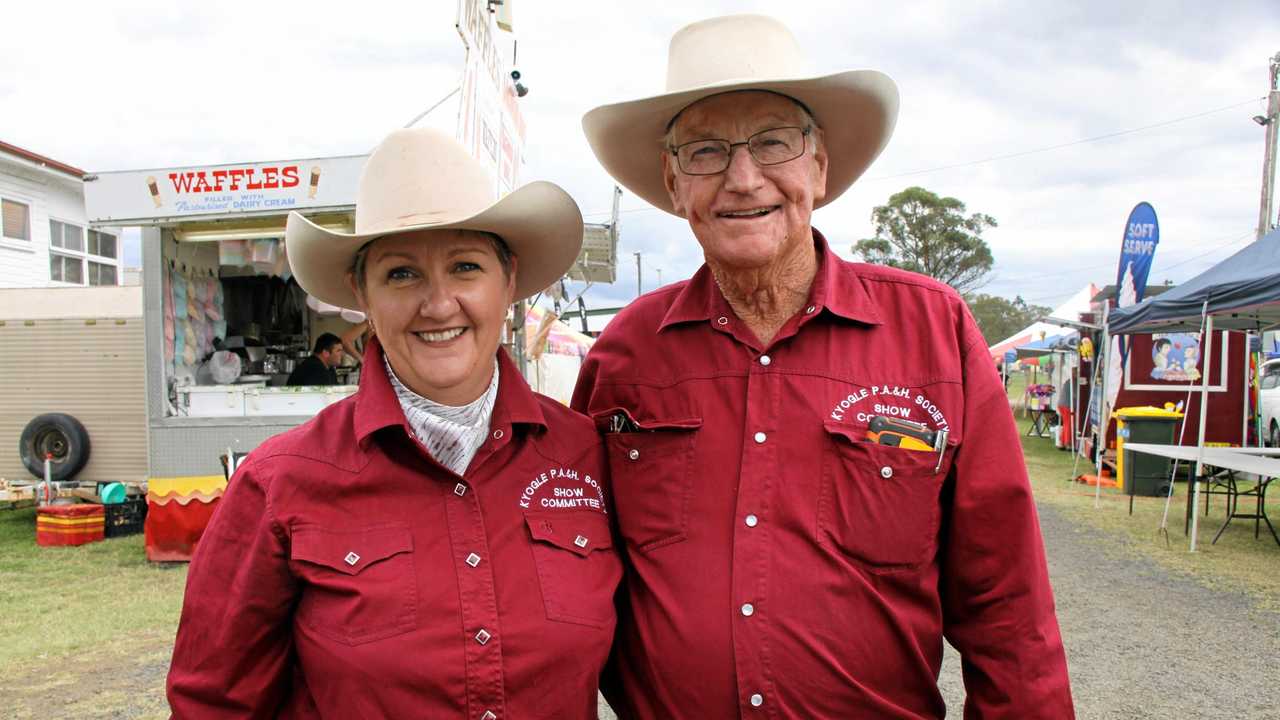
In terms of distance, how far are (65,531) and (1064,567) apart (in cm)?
868

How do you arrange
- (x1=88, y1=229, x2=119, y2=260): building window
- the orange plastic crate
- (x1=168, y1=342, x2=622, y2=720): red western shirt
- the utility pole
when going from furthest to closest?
the utility pole < (x1=88, y1=229, x2=119, y2=260): building window < the orange plastic crate < (x1=168, y1=342, x2=622, y2=720): red western shirt

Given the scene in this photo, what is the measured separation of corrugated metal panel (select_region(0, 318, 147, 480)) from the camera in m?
8.88

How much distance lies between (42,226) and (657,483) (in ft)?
54.1

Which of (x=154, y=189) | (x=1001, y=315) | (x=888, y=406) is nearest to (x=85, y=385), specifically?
(x=154, y=189)

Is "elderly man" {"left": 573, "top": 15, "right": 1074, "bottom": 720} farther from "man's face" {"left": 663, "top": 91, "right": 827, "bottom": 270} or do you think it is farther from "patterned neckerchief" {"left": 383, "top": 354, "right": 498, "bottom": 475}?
"patterned neckerchief" {"left": 383, "top": 354, "right": 498, "bottom": 475}

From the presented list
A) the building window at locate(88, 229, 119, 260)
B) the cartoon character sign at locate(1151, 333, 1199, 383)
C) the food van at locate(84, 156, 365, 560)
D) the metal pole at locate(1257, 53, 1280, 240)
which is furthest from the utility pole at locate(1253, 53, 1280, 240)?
the building window at locate(88, 229, 119, 260)

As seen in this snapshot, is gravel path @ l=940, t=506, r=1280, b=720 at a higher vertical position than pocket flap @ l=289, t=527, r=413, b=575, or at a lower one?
lower

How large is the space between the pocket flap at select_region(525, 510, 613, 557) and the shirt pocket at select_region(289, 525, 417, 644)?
263 mm

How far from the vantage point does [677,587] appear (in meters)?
1.76

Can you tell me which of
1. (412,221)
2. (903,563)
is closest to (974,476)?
(903,563)

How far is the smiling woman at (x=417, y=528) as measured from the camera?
1.64 m

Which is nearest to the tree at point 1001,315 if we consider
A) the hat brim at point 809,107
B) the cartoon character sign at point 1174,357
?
the cartoon character sign at point 1174,357

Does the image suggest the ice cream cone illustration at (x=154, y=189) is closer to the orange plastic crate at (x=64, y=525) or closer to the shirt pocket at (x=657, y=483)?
the orange plastic crate at (x=64, y=525)

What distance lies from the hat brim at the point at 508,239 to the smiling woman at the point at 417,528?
0.01 m
